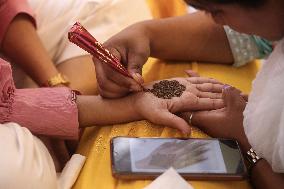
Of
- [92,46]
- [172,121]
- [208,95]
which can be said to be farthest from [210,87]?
[92,46]

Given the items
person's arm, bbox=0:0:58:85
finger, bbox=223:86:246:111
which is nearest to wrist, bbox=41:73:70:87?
person's arm, bbox=0:0:58:85

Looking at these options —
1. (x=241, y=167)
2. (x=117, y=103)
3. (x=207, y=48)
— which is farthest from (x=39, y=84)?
(x=241, y=167)

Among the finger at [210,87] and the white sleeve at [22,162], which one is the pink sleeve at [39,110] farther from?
the finger at [210,87]

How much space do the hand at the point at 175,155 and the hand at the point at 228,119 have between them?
7 cm

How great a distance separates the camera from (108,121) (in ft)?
3.16

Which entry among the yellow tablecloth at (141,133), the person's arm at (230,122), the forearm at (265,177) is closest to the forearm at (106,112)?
the yellow tablecloth at (141,133)

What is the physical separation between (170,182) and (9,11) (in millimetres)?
643

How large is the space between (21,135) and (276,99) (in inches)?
16.8

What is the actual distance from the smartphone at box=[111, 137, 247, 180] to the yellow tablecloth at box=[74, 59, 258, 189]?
0.02m

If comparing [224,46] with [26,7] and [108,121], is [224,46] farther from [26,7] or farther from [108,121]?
[26,7]

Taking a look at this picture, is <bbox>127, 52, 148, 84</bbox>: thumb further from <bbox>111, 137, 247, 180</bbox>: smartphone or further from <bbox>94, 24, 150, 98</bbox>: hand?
<bbox>111, 137, 247, 180</bbox>: smartphone

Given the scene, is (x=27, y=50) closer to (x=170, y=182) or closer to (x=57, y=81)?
(x=57, y=81)

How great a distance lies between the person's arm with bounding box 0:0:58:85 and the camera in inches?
45.3

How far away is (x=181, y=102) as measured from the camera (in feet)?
3.12
